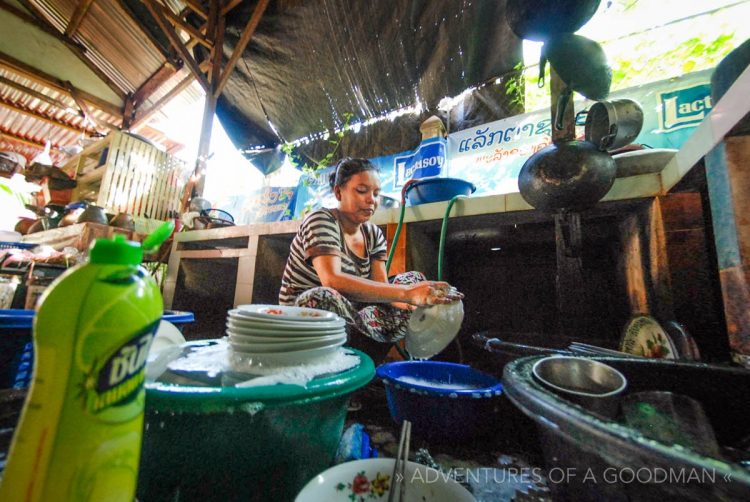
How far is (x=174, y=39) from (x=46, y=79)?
3.81 m

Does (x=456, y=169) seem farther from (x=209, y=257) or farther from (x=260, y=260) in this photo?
(x=209, y=257)

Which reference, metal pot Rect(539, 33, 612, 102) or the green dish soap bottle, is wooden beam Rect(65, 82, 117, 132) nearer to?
metal pot Rect(539, 33, 612, 102)

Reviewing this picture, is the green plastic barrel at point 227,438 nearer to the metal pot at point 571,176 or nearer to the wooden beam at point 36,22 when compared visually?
the metal pot at point 571,176

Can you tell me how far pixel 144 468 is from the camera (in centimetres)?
70

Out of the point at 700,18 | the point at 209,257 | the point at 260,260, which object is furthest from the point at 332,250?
the point at 700,18

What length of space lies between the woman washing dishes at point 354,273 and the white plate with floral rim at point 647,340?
3.28 ft

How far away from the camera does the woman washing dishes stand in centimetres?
158

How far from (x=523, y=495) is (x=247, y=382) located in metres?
0.95

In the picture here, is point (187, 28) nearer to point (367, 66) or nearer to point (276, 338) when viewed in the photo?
point (367, 66)

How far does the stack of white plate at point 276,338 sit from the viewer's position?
2.60 ft

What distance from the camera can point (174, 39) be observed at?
14.7 ft

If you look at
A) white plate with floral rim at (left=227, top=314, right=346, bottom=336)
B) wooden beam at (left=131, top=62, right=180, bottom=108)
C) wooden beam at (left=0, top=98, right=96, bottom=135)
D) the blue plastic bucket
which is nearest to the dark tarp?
wooden beam at (left=131, top=62, right=180, bottom=108)

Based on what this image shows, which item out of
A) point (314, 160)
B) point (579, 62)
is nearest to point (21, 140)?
point (314, 160)

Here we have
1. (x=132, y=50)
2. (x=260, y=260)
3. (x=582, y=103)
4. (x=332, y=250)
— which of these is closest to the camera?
(x=332, y=250)
